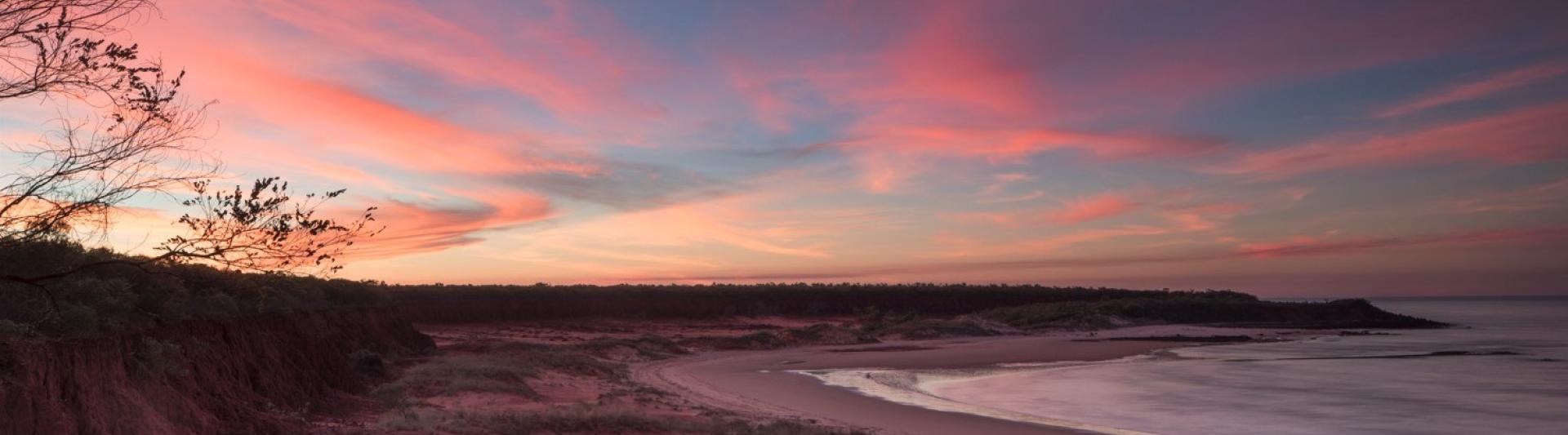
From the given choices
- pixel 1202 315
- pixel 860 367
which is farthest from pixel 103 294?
pixel 1202 315

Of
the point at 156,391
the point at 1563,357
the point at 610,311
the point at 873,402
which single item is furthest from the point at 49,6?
the point at 610,311

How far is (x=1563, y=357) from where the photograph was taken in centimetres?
4375

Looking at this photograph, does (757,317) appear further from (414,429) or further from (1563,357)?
(414,429)

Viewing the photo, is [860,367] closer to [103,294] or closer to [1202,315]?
[103,294]

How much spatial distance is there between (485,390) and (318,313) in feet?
16.5

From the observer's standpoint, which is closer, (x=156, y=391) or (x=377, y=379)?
(x=156, y=391)

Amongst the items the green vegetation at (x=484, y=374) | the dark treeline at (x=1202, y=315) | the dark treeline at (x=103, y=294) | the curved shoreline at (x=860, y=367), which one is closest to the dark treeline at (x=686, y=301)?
the dark treeline at (x=1202, y=315)

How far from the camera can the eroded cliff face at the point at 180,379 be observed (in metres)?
10.2

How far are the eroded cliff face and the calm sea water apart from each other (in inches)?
651

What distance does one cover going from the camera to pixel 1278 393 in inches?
1125

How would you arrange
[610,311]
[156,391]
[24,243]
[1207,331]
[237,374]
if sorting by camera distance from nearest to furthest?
[24,243]
[156,391]
[237,374]
[1207,331]
[610,311]

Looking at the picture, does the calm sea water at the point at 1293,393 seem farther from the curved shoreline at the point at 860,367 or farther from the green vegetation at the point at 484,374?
the green vegetation at the point at 484,374

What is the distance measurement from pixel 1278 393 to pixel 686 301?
54.2m

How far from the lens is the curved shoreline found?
21.1 meters
